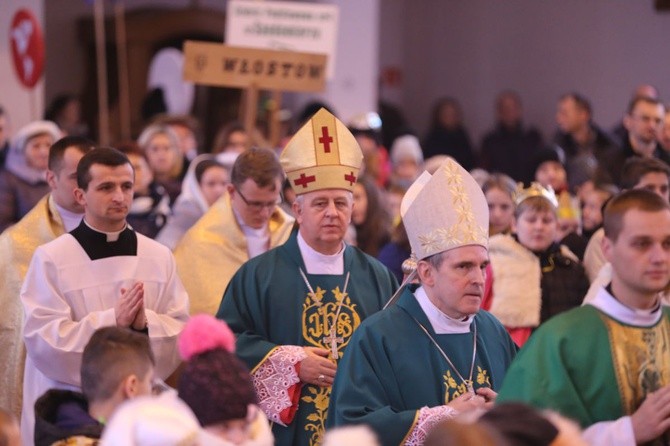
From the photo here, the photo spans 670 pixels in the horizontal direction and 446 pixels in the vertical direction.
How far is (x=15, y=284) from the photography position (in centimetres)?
685

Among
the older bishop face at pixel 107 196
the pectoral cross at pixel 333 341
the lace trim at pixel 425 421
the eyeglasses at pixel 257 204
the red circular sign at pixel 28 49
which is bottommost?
the lace trim at pixel 425 421

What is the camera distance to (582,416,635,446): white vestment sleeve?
4504mm

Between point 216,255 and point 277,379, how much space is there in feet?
5.48

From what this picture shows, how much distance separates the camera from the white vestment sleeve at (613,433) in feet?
14.8

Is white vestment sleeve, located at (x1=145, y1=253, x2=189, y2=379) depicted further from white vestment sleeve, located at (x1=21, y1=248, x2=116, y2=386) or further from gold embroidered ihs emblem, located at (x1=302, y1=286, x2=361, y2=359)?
gold embroidered ihs emblem, located at (x1=302, y1=286, x2=361, y2=359)

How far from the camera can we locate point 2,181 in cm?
971

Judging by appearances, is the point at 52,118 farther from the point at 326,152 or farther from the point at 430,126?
the point at 326,152

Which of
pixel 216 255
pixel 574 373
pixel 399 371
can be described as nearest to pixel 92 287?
pixel 216 255

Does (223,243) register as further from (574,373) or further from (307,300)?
(574,373)

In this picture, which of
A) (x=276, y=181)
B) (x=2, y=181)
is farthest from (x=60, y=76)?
(x=276, y=181)

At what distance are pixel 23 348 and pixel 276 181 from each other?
155cm

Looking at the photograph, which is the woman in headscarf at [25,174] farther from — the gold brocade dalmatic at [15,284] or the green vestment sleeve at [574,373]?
the green vestment sleeve at [574,373]

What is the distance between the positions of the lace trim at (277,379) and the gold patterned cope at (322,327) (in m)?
0.14

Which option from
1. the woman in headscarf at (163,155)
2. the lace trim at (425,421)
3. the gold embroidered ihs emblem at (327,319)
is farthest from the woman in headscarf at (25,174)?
the lace trim at (425,421)
